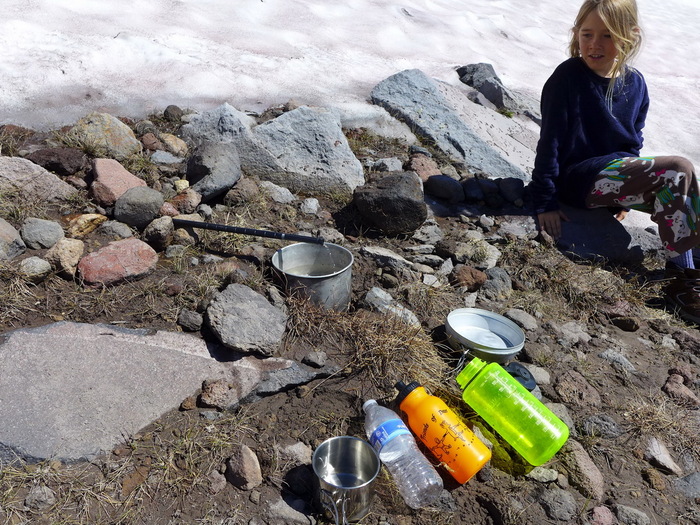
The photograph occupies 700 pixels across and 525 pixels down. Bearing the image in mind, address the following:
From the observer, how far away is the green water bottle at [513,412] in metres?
2.59

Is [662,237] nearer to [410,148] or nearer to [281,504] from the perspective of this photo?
[410,148]

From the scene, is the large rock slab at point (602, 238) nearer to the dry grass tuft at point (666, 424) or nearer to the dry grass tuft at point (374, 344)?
the dry grass tuft at point (666, 424)

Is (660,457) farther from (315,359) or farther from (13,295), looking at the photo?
(13,295)

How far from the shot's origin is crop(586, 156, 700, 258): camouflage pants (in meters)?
3.96

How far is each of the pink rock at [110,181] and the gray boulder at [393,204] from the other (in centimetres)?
151

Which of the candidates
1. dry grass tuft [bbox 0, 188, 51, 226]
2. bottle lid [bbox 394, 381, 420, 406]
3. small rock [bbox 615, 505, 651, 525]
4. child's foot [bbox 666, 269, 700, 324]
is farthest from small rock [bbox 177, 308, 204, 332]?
child's foot [bbox 666, 269, 700, 324]

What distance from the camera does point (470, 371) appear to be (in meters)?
2.78

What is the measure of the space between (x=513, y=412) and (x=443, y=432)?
369mm

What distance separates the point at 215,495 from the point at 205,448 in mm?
213

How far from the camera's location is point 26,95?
466cm

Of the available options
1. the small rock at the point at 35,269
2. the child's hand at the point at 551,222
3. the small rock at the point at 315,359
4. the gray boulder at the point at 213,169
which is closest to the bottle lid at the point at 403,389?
the small rock at the point at 315,359

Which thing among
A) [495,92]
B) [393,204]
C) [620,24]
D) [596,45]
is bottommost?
[393,204]

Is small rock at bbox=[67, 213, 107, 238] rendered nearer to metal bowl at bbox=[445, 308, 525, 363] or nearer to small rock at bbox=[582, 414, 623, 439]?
metal bowl at bbox=[445, 308, 525, 363]

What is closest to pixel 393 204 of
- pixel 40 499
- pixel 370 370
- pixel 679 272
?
pixel 370 370
